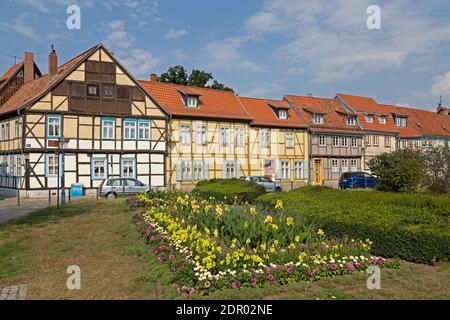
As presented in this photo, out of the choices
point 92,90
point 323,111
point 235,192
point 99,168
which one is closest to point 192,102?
point 92,90

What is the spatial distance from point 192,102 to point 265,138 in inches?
284

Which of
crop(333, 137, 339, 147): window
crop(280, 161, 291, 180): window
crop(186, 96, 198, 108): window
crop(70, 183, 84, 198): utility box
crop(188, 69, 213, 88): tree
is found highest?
crop(188, 69, 213, 88): tree

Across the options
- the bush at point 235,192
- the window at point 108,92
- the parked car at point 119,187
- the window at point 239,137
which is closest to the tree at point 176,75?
the window at point 239,137

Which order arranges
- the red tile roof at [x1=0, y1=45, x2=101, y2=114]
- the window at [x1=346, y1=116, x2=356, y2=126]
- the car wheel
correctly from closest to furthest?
the car wheel
the red tile roof at [x1=0, y1=45, x2=101, y2=114]
the window at [x1=346, y1=116, x2=356, y2=126]

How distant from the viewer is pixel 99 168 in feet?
92.4

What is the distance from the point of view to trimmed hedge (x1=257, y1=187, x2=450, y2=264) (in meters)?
8.70

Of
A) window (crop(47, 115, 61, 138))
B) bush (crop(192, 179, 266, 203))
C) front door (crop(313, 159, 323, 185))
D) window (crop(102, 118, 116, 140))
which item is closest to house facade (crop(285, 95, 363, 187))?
front door (crop(313, 159, 323, 185))

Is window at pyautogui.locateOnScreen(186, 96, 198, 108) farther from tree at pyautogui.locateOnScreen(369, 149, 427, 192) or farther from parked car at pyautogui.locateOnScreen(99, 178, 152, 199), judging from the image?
tree at pyautogui.locateOnScreen(369, 149, 427, 192)

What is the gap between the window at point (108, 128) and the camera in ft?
92.7

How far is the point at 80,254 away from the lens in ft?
31.6

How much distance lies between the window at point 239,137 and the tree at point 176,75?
2123 cm

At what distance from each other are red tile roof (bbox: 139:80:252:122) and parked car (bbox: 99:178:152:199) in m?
7.18

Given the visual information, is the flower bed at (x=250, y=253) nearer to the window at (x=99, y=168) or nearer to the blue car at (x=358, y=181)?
the window at (x=99, y=168)
